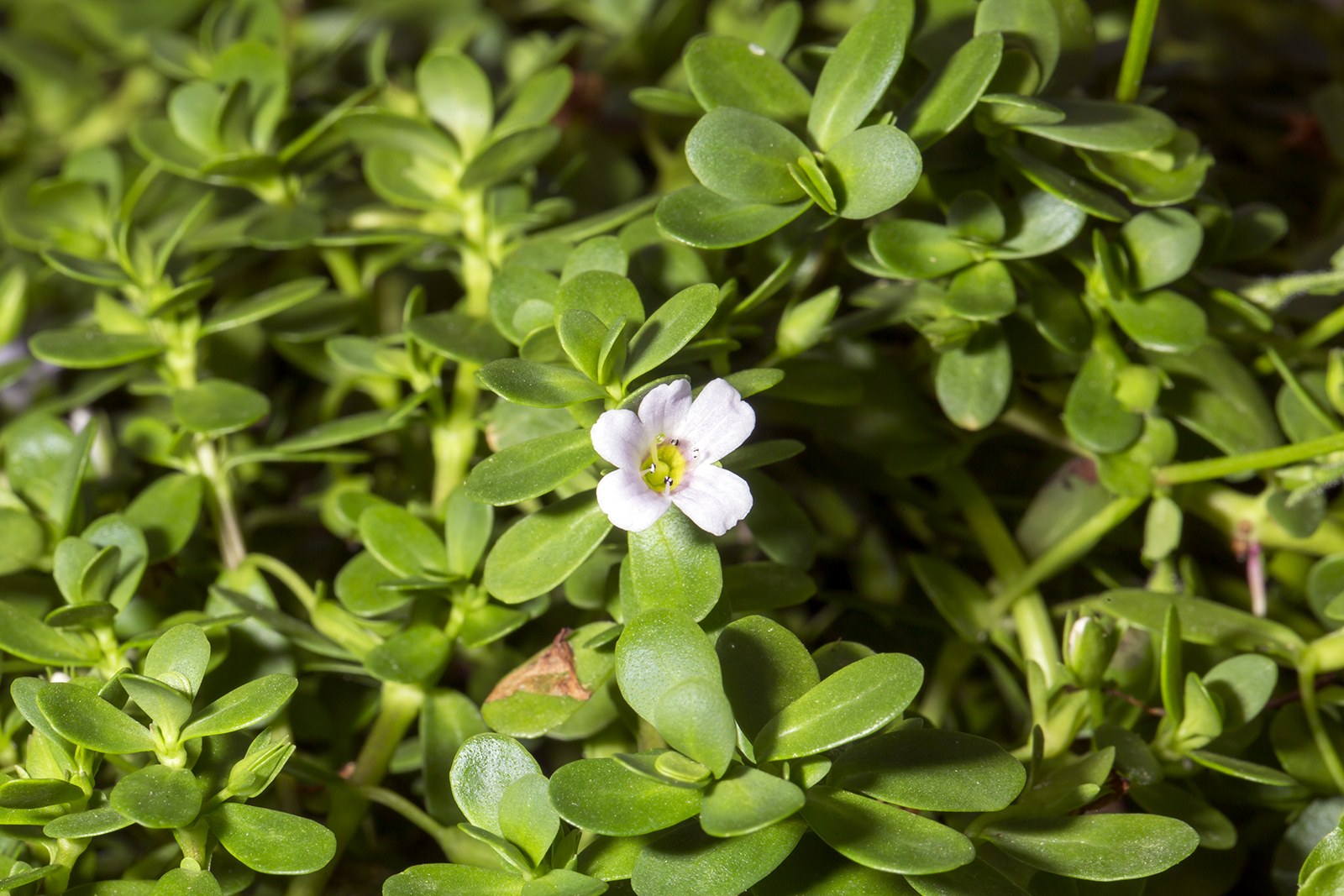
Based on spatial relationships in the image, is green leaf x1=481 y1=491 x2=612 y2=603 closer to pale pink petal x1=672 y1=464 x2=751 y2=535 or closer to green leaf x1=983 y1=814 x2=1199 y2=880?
pale pink petal x1=672 y1=464 x2=751 y2=535

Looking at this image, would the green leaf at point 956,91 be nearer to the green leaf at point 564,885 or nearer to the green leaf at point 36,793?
the green leaf at point 564,885

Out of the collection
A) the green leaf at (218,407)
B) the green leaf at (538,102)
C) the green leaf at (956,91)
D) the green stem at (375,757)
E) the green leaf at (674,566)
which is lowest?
the green stem at (375,757)

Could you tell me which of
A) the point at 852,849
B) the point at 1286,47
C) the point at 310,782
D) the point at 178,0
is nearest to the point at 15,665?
the point at 310,782

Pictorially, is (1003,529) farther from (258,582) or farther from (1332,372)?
(258,582)

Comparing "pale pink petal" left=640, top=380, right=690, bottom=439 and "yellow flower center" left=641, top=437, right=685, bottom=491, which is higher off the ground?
"pale pink petal" left=640, top=380, right=690, bottom=439

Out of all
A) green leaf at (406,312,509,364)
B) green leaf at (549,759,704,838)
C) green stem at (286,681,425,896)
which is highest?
green leaf at (406,312,509,364)

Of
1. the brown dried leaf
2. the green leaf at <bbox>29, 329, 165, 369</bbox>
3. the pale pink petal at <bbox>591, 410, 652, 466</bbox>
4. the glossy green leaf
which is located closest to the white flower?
the pale pink petal at <bbox>591, 410, 652, 466</bbox>

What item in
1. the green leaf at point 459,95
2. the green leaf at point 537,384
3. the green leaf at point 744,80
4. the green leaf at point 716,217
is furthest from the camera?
the green leaf at point 459,95

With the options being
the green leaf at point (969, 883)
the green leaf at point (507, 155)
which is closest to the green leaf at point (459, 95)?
the green leaf at point (507, 155)
